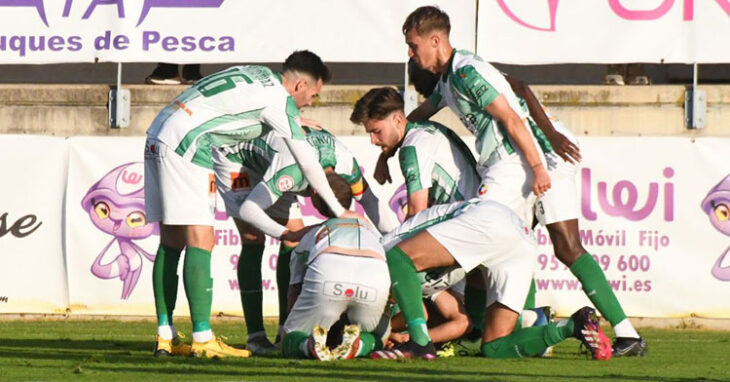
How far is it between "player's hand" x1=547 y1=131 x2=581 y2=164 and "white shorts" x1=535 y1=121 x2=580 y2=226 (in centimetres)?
11

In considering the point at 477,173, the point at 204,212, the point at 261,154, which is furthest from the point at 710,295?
the point at 204,212

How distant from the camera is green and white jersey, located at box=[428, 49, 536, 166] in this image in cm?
934

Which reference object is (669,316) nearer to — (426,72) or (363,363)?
(426,72)

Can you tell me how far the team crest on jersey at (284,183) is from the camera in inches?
369

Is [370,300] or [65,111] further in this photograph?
[65,111]

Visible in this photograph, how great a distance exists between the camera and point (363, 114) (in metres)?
9.46

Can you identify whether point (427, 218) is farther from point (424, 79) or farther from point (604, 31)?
point (604, 31)

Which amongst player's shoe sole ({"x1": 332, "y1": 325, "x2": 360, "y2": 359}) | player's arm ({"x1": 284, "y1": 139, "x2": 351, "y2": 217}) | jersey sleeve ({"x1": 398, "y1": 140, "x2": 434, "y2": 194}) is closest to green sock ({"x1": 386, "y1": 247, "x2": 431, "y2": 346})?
player's shoe sole ({"x1": 332, "y1": 325, "x2": 360, "y2": 359})

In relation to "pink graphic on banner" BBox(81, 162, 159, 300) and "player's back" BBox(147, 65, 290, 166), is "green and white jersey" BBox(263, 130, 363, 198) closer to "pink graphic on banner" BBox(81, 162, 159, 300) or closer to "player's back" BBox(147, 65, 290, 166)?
"player's back" BBox(147, 65, 290, 166)

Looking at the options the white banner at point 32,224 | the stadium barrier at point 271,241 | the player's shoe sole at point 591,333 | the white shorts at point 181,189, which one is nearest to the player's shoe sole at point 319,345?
the white shorts at point 181,189

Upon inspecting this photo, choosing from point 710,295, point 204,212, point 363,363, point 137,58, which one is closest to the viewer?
point 363,363

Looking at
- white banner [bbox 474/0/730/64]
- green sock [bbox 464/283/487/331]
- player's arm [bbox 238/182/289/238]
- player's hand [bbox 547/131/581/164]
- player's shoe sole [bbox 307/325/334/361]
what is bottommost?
player's shoe sole [bbox 307/325/334/361]

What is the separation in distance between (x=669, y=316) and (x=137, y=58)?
16.8 feet

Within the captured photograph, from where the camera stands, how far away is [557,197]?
31.6 ft
